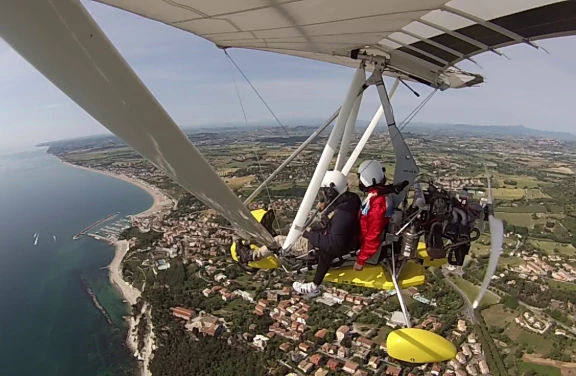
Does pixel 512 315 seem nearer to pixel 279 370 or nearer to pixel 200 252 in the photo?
pixel 279 370

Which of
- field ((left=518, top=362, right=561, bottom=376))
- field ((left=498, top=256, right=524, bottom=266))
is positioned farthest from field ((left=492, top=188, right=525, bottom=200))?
field ((left=518, top=362, right=561, bottom=376))

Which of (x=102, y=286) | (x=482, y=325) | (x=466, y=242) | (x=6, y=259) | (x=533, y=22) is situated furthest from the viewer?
(x=6, y=259)

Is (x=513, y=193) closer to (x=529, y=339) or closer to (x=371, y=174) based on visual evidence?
(x=529, y=339)

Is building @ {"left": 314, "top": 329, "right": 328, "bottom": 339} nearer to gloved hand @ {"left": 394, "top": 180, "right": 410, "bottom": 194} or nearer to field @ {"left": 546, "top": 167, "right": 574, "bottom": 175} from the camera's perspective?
gloved hand @ {"left": 394, "top": 180, "right": 410, "bottom": 194}

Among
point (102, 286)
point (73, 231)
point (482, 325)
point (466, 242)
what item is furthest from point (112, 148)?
point (466, 242)

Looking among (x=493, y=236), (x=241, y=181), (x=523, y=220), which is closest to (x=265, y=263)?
(x=493, y=236)

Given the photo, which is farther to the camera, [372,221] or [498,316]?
[498,316]
